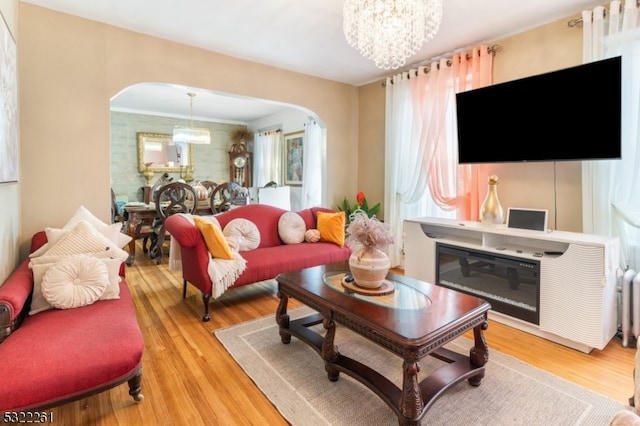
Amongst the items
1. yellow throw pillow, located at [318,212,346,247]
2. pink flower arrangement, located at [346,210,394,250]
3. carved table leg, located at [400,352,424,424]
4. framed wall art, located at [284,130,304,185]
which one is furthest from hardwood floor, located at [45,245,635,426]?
framed wall art, located at [284,130,304,185]

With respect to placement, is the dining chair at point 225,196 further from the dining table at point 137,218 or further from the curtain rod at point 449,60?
the curtain rod at point 449,60

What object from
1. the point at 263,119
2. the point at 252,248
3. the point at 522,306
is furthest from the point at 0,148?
the point at 263,119

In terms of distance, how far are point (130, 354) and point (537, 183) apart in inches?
135

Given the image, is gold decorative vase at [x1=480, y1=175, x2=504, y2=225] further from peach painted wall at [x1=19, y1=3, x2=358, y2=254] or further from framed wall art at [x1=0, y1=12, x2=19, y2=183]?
framed wall art at [x1=0, y1=12, x2=19, y2=183]

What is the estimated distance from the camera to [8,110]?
214 cm

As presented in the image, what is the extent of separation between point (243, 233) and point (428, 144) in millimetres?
2348

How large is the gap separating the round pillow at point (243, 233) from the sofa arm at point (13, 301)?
5.53 ft

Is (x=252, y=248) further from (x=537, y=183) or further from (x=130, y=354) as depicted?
(x=537, y=183)

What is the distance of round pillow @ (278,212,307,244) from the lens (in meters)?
3.79

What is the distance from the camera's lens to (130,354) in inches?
61.6

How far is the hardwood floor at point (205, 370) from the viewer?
1.70 metres

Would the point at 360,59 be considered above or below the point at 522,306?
above

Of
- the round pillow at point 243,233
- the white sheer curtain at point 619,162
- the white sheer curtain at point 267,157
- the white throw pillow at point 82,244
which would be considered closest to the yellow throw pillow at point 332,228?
the round pillow at point 243,233

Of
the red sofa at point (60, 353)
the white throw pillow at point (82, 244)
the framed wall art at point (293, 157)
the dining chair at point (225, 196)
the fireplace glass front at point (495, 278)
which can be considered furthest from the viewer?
the framed wall art at point (293, 157)
